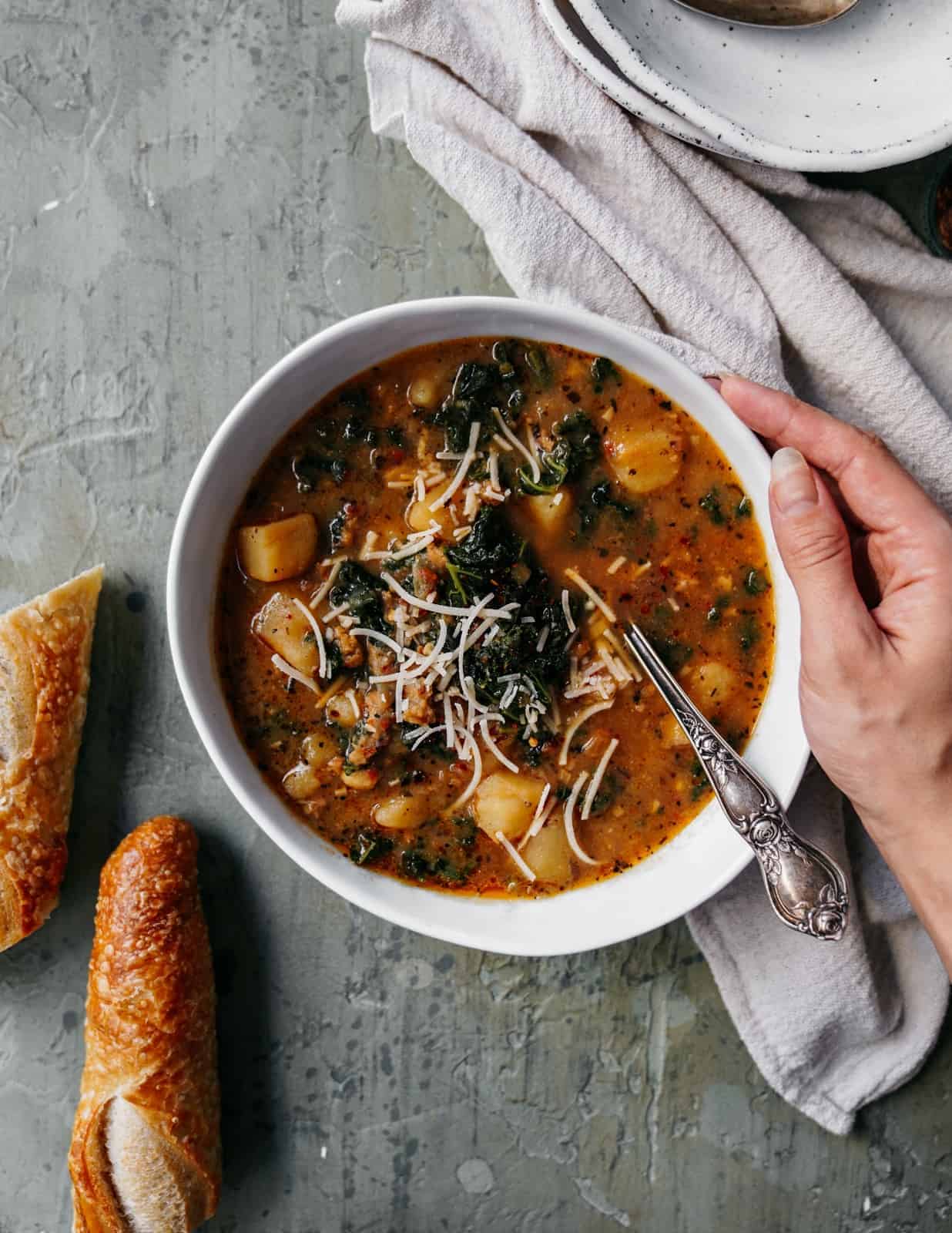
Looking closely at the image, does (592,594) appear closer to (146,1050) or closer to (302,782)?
(302,782)

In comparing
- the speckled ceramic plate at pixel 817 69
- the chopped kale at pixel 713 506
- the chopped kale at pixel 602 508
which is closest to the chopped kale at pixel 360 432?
the chopped kale at pixel 602 508

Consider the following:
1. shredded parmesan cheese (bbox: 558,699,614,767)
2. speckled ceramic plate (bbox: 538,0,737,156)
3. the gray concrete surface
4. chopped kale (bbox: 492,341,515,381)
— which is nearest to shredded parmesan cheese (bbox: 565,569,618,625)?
shredded parmesan cheese (bbox: 558,699,614,767)

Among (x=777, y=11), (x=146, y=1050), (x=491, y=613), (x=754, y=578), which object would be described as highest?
(x=777, y=11)

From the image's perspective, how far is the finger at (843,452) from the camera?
3.01m

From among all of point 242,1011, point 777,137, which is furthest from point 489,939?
point 777,137

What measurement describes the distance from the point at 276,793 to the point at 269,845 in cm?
42

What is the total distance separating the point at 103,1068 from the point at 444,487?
2.27m

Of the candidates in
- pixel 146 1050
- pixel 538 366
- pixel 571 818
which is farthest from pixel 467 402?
pixel 146 1050

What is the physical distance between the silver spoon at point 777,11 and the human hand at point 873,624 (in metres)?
1.19

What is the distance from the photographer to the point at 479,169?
323 centimetres

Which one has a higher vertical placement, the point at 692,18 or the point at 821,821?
the point at 692,18

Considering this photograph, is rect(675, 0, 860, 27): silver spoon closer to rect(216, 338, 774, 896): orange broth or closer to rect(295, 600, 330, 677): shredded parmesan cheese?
rect(216, 338, 774, 896): orange broth

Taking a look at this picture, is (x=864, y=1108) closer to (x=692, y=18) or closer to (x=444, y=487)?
(x=444, y=487)

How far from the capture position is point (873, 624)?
2.87 metres
